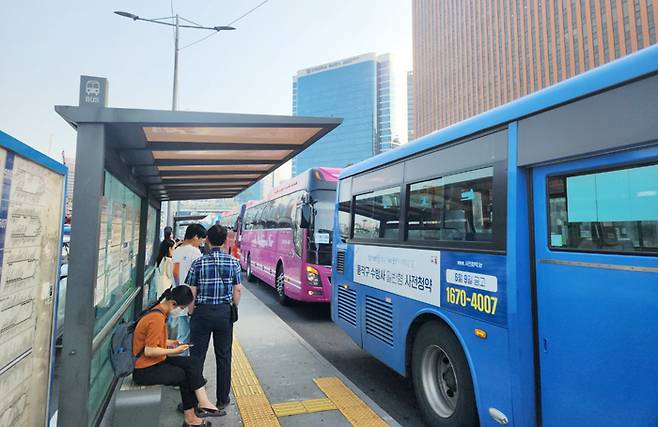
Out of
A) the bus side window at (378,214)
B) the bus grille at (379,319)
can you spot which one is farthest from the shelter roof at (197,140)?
the bus grille at (379,319)

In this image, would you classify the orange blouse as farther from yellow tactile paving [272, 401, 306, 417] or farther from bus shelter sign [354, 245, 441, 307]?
bus shelter sign [354, 245, 441, 307]

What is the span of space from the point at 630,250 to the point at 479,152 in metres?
1.29

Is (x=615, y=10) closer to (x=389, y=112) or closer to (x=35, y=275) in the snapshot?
(x=389, y=112)

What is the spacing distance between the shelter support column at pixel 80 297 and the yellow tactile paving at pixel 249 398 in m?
1.37

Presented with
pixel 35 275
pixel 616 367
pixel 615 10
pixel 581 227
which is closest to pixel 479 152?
pixel 581 227

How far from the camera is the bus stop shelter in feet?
8.83

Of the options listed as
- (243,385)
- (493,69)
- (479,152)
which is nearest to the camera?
(479,152)

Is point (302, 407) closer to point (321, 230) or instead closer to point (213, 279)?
point (213, 279)

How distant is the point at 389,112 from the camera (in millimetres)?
118125

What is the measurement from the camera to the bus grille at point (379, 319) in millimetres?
4148

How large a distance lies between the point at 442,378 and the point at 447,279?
97 centimetres

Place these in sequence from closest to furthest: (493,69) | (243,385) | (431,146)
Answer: (431,146)
(243,385)
(493,69)

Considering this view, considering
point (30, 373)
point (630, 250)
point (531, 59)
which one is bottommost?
point (30, 373)

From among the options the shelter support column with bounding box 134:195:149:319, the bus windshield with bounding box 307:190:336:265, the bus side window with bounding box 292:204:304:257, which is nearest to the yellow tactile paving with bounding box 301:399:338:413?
the shelter support column with bounding box 134:195:149:319
